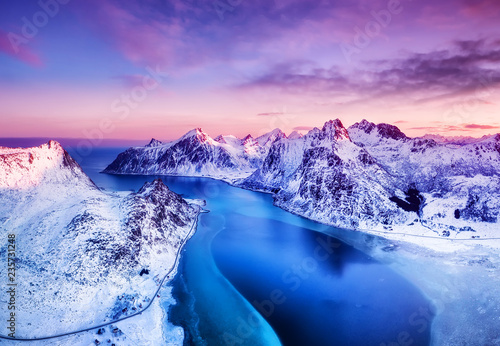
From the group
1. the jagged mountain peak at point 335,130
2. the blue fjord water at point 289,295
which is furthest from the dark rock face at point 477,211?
the jagged mountain peak at point 335,130

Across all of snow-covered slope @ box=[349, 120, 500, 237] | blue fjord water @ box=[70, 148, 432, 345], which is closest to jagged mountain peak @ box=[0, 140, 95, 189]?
blue fjord water @ box=[70, 148, 432, 345]

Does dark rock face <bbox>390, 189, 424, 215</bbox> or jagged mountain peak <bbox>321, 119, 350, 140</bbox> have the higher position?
jagged mountain peak <bbox>321, 119, 350, 140</bbox>

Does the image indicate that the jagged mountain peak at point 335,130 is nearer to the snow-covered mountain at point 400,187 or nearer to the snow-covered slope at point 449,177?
the snow-covered mountain at point 400,187

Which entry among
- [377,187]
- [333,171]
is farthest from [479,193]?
[333,171]

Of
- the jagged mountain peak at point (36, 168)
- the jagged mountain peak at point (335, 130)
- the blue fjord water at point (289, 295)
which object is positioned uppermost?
the jagged mountain peak at point (335, 130)

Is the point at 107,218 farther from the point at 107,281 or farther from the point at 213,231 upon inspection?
the point at 213,231

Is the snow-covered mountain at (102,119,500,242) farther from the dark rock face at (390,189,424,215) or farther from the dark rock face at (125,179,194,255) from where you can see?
the dark rock face at (125,179,194,255)
